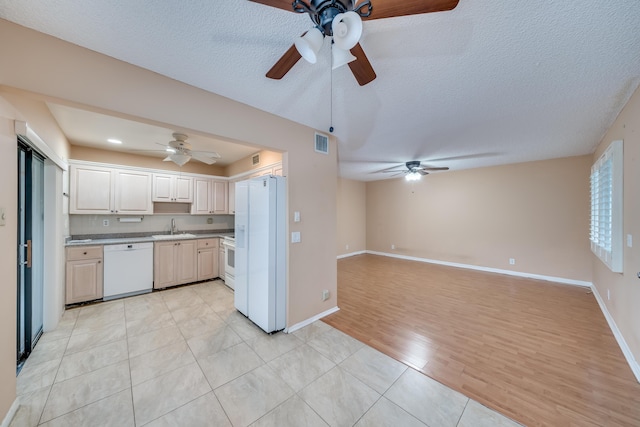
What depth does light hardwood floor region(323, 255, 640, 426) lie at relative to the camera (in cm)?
170

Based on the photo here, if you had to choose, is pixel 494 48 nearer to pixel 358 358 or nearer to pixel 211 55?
pixel 211 55

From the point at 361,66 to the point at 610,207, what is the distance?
3.42 m

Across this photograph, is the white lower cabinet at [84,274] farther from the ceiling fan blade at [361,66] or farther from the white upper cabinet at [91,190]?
the ceiling fan blade at [361,66]

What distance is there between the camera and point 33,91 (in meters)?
1.39

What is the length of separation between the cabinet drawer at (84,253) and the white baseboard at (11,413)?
2.23 m

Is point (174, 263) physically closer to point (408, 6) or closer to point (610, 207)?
point (408, 6)

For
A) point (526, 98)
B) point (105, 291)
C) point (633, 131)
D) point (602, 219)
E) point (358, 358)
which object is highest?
point (526, 98)

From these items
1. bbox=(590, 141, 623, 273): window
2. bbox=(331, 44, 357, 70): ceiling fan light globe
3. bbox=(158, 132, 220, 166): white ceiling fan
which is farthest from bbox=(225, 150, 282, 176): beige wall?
bbox=(590, 141, 623, 273): window

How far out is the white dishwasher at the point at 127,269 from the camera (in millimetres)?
3506

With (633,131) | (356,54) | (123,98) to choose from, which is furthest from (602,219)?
(123,98)

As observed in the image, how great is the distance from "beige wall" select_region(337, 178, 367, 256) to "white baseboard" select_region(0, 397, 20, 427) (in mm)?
5852

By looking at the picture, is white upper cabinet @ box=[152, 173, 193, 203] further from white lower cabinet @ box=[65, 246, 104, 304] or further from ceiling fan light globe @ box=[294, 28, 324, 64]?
ceiling fan light globe @ box=[294, 28, 324, 64]

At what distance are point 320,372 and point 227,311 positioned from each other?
173cm

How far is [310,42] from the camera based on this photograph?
43.9 inches
